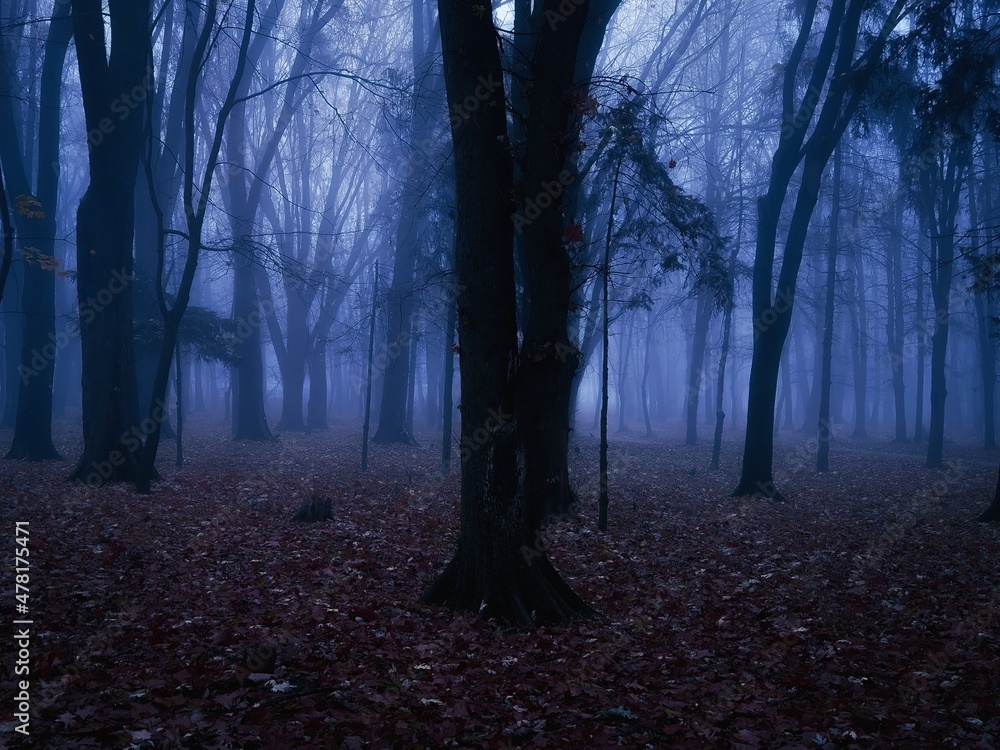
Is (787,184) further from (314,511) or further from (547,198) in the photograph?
(314,511)

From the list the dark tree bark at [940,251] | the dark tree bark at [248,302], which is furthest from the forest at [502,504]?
the dark tree bark at [248,302]

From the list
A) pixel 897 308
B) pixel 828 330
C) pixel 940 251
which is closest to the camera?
pixel 828 330

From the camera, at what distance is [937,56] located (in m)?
11.4

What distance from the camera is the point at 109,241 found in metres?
12.5

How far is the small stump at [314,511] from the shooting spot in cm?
1003

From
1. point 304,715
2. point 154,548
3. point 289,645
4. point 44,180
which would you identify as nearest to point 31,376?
point 44,180

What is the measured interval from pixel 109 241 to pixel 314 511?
6.81 m

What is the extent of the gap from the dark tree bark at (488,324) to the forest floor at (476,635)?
61 centimetres

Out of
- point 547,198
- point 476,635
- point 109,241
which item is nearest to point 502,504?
point 476,635

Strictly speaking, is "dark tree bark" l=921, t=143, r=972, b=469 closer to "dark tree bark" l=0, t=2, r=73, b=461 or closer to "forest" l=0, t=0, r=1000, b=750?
"forest" l=0, t=0, r=1000, b=750

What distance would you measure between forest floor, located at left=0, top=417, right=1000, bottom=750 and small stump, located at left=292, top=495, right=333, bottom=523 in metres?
0.25

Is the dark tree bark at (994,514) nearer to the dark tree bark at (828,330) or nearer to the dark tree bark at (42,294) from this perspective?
the dark tree bark at (828,330)

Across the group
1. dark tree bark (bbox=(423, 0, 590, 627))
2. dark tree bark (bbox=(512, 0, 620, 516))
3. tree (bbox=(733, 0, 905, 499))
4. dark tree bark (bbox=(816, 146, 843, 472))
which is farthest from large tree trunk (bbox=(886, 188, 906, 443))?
dark tree bark (bbox=(423, 0, 590, 627))

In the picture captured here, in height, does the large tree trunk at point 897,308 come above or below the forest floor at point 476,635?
above
